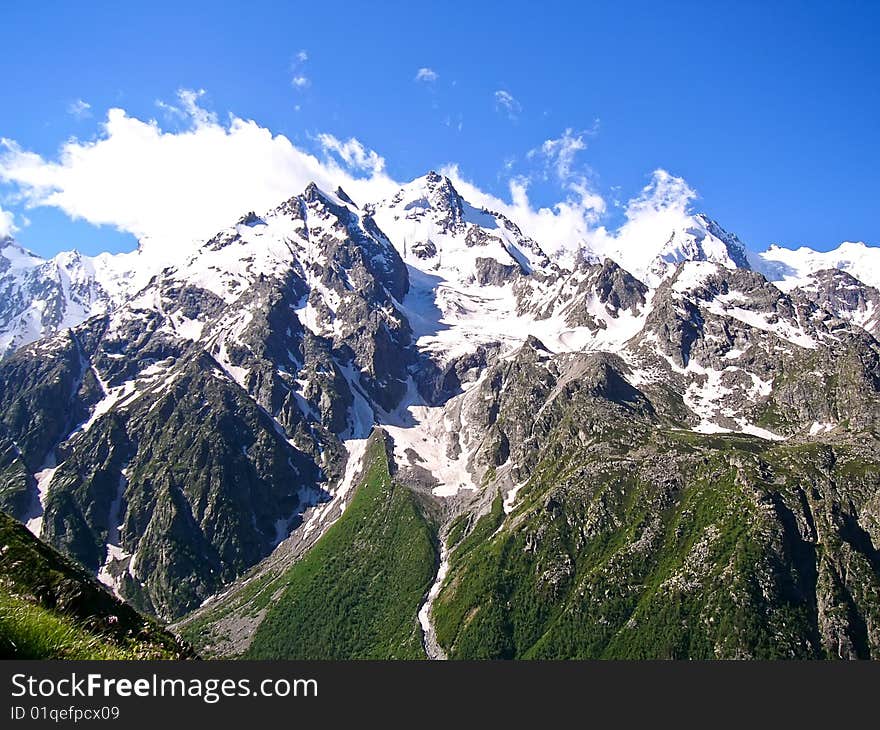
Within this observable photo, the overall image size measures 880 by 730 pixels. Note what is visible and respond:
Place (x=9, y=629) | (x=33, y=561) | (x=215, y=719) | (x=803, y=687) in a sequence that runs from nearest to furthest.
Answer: (x=9, y=629), (x=215, y=719), (x=803, y=687), (x=33, y=561)

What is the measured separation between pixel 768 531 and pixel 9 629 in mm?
219206

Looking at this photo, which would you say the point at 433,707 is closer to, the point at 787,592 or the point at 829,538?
the point at 787,592

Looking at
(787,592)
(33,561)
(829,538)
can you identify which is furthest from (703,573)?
(33,561)

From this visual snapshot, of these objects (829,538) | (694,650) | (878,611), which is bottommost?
(694,650)

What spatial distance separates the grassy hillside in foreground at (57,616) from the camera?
25.8ft

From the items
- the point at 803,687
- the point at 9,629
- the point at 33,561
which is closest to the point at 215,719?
the point at 9,629

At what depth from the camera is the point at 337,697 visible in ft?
30.9

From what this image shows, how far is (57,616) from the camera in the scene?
10.6 m

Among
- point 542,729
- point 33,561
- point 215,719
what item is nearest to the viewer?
point 215,719

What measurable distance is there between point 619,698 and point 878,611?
686 feet

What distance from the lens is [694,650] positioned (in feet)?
569

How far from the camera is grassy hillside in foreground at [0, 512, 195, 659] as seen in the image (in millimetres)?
7875

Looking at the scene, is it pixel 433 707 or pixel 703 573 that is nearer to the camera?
pixel 433 707

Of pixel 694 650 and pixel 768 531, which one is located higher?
pixel 768 531
